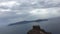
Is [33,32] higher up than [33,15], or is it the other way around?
[33,15]

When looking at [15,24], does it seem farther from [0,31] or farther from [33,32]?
[33,32]

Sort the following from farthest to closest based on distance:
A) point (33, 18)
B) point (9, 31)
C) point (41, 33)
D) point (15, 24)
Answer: point (9, 31) → point (15, 24) → point (33, 18) → point (41, 33)

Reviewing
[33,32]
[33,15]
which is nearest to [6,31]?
[33,15]

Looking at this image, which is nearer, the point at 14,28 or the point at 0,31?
the point at 0,31

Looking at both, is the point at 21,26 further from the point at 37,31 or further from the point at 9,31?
the point at 37,31

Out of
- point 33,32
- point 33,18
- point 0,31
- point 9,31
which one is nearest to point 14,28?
point 9,31

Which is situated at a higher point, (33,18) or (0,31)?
(33,18)

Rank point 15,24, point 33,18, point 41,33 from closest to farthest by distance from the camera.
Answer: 1. point 41,33
2. point 33,18
3. point 15,24

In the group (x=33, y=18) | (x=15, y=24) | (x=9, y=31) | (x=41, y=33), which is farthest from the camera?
(x=9, y=31)

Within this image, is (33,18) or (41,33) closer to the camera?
(41,33)
